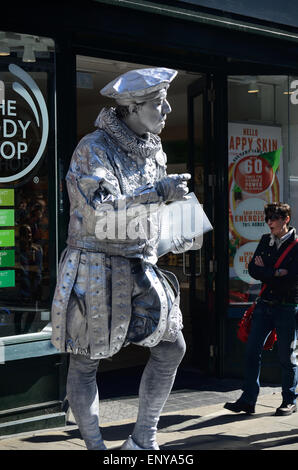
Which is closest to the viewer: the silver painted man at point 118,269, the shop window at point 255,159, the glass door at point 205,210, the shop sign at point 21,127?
the silver painted man at point 118,269

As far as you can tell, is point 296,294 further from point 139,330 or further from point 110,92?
point 110,92

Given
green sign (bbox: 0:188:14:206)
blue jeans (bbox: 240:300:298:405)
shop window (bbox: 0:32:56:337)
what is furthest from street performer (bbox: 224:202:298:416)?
green sign (bbox: 0:188:14:206)

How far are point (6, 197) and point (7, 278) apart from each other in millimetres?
617

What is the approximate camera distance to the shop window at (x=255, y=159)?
7.20 metres

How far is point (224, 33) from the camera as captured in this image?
6590 millimetres

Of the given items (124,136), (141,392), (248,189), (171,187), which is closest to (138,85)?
(124,136)

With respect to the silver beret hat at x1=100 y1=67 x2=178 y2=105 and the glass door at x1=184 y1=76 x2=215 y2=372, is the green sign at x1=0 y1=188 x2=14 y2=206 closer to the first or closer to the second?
the silver beret hat at x1=100 y1=67 x2=178 y2=105

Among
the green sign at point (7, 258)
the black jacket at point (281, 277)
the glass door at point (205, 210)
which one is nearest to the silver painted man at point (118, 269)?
the green sign at point (7, 258)

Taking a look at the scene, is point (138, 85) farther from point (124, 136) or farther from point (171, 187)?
point (171, 187)

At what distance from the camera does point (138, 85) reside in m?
3.66

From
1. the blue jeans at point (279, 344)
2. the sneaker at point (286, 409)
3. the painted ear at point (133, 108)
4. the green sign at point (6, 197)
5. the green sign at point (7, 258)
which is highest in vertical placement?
the painted ear at point (133, 108)

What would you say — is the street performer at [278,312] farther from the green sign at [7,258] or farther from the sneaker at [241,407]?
the green sign at [7,258]
